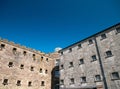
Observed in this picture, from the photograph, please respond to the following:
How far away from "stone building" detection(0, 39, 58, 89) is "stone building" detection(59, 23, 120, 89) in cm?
557

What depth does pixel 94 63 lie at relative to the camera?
21.4 m

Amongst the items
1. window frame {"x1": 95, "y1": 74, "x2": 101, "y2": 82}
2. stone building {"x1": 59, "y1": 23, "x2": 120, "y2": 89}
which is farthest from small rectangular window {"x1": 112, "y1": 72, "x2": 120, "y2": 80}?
window frame {"x1": 95, "y1": 74, "x2": 101, "y2": 82}

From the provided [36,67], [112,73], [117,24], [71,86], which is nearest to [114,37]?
[117,24]

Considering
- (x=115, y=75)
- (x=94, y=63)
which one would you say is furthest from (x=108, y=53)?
(x=115, y=75)

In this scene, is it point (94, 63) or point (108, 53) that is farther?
point (94, 63)

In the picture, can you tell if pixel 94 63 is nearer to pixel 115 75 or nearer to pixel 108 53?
pixel 108 53

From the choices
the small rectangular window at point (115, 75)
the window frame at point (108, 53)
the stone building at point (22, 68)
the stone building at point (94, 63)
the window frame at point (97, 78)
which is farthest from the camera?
the stone building at point (22, 68)

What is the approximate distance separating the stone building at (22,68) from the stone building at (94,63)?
5.57m

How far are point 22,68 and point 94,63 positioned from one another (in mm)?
16241

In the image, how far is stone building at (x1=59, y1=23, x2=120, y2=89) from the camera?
1852cm

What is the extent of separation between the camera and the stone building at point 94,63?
1852cm

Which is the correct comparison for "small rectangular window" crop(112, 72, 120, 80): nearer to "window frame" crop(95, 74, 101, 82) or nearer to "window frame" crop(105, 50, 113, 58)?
"window frame" crop(95, 74, 101, 82)

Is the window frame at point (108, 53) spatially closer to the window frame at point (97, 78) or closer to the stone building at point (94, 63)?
the stone building at point (94, 63)

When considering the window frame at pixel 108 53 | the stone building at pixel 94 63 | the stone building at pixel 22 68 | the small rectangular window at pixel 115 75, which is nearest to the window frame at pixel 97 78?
the stone building at pixel 94 63
